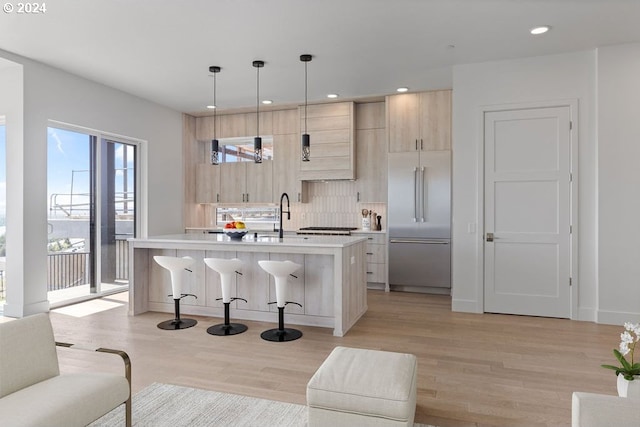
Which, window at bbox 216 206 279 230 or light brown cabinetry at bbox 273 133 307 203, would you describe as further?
window at bbox 216 206 279 230

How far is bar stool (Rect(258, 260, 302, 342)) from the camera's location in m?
3.78

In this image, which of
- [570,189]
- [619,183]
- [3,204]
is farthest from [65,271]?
[619,183]

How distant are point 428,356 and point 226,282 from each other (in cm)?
209

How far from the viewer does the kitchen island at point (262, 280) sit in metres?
4.07

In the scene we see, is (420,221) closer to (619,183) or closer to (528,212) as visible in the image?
(528,212)

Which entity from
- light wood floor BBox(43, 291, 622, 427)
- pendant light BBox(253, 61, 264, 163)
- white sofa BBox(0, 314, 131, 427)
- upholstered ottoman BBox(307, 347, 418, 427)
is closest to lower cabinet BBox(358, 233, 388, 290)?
light wood floor BBox(43, 291, 622, 427)

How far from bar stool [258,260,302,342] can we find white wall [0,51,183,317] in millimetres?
2915

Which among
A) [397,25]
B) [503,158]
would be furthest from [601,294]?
[397,25]

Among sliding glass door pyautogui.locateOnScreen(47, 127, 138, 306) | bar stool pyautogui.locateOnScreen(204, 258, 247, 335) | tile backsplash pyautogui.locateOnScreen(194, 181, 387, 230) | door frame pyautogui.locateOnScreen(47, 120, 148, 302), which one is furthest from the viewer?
tile backsplash pyautogui.locateOnScreen(194, 181, 387, 230)

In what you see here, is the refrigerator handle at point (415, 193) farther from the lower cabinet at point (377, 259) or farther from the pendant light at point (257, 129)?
the pendant light at point (257, 129)

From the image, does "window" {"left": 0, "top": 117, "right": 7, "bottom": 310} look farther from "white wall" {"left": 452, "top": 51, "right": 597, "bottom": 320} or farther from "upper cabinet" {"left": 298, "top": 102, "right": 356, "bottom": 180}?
"white wall" {"left": 452, "top": 51, "right": 597, "bottom": 320}

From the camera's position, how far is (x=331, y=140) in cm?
664

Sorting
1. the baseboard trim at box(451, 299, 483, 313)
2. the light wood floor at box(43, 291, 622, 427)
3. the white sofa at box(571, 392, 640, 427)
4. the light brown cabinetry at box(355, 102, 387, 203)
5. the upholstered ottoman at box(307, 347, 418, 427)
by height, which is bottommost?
the light wood floor at box(43, 291, 622, 427)

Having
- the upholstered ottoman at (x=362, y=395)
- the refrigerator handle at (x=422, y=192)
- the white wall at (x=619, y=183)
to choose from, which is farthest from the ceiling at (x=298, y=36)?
the upholstered ottoman at (x=362, y=395)
